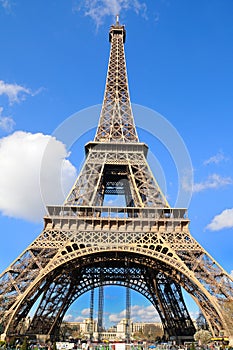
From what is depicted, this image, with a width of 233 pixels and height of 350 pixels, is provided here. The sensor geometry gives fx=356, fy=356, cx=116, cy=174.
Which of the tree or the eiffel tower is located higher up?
the eiffel tower

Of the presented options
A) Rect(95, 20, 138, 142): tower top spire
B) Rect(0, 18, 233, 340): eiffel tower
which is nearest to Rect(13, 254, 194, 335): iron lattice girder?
Rect(0, 18, 233, 340): eiffel tower

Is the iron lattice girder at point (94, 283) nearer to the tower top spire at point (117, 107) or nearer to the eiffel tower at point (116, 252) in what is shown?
the eiffel tower at point (116, 252)

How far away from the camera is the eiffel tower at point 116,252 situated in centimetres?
2428

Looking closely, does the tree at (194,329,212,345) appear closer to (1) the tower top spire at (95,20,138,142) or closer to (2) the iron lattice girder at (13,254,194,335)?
(2) the iron lattice girder at (13,254,194,335)

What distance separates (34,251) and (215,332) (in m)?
13.9

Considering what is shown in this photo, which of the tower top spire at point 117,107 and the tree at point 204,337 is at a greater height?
the tower top spire at point 117,107

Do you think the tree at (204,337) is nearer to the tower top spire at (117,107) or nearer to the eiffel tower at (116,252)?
the eiffel tower at (116,252)

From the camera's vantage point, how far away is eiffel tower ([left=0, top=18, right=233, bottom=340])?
24281mm

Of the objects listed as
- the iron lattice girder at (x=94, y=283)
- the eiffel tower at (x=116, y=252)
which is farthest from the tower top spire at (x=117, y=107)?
the iron lattice girder at (x=94, y=283)

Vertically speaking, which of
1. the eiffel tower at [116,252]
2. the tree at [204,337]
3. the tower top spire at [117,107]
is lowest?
the tree at [204,337]

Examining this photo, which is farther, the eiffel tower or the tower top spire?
the tower top spire

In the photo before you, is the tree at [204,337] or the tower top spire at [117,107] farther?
the tower top spire at [117,107]

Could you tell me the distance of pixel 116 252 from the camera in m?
27.3

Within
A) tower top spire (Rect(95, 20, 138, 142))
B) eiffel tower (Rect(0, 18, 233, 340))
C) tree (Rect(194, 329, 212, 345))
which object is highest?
tower top spire (Rect(95, 20, 138, 142))
